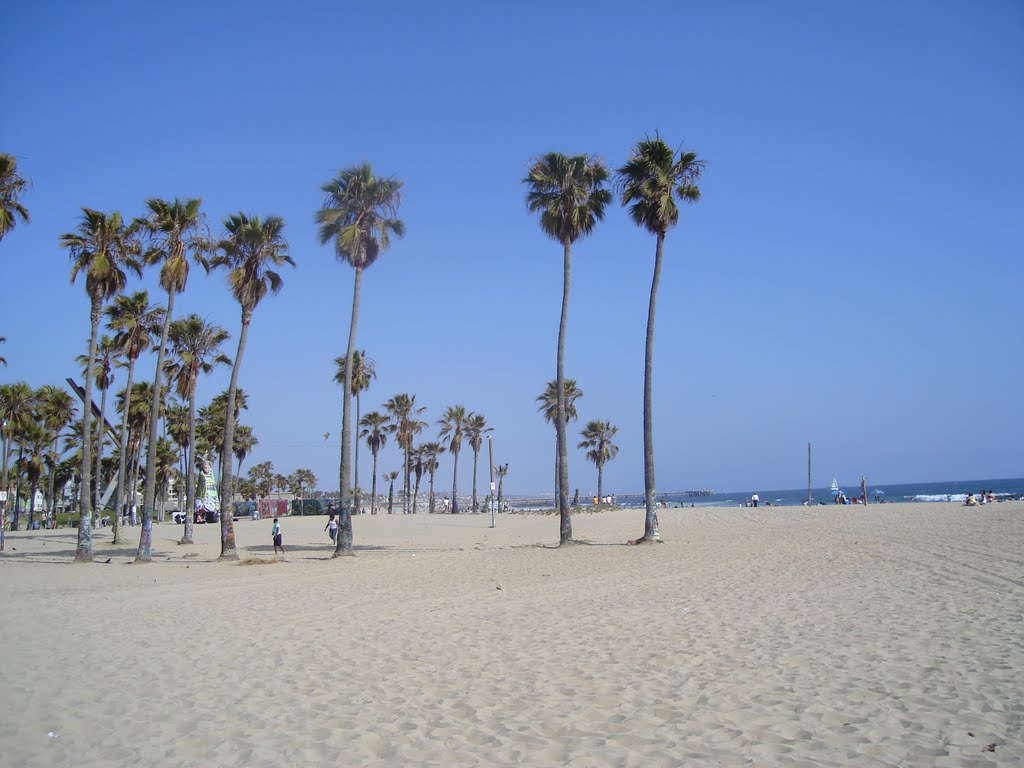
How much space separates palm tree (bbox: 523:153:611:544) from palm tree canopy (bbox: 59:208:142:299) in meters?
14.2

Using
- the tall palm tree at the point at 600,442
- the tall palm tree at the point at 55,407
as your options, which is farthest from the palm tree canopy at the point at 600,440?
the tall palm tree at the point at 55,407

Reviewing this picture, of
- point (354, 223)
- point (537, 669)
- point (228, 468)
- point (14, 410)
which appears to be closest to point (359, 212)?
point (354, 223)

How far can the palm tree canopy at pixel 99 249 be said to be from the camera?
2352 cm

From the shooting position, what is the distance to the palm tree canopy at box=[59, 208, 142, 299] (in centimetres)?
2352

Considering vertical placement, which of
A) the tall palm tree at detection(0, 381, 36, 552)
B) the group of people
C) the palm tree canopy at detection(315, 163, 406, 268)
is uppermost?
the palm tree canopy at detection(315, 163, 406, 268)

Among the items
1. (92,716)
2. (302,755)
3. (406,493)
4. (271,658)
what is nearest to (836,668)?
(302,755)

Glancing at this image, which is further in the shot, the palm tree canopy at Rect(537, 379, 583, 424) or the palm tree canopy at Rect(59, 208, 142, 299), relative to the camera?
the palm tree canopy at Rect(537, 379, 583, 424)

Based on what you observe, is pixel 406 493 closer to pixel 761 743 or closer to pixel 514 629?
pixel 514 629

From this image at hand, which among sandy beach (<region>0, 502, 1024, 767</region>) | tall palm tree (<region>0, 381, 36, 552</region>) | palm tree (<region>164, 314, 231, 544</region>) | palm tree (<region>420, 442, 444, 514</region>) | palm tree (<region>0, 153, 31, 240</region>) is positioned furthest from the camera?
palm tree (<region>420, 442, 444, 514</region>)

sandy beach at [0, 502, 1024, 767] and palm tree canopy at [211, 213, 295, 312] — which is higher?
palm tree canopy at [211, 213, 295, 312]

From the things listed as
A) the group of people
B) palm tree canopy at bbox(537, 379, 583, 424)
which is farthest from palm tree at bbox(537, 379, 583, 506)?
the group of people

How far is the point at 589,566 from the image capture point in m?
18.9

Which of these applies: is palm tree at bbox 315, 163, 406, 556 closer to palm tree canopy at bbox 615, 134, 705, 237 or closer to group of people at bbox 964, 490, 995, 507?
palm tree canopy at bbox 615, 134, 705, 237

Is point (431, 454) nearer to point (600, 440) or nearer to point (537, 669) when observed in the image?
point (600, 440)
